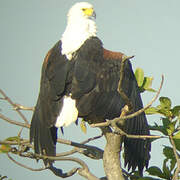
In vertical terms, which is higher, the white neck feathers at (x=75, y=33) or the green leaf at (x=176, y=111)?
the white neck feathers at (x=75, y=33)

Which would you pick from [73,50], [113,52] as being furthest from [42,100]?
[113,52]

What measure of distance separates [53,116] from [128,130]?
1.02 meters

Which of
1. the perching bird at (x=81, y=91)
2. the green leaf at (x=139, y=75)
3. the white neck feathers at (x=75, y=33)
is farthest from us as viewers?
the green leaf at (x=139, y=75)

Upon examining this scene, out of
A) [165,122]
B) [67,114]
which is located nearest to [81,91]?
[67,114]

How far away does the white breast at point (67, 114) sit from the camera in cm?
470

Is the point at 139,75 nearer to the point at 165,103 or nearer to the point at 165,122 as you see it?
the point at 165,103

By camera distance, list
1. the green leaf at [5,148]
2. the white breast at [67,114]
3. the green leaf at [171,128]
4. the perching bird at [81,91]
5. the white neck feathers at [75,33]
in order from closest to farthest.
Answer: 1. the green leaf at [5,148]
2. the green leaf at [171,128]
3. the white breast at [67,114]
4. the perching bird at [81,91]
5. the white neck feathers at [75,33]

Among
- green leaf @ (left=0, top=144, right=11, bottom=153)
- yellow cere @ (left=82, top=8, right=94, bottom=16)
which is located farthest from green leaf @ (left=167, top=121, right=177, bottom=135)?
yellow cere @ (left=82, top=8, right=94, bottom=16)

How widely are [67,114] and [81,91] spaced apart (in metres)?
0.35

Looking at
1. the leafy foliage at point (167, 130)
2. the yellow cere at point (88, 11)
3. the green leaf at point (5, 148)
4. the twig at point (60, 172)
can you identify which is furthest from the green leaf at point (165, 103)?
the yellow cere at point (88, 11)

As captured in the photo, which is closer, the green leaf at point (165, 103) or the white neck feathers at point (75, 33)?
the green leaf at point (165, 103)

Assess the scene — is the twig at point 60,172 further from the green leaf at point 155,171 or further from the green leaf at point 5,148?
the green leaf at point 155,171

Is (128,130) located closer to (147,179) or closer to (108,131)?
(108,131)

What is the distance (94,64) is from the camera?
5.12m
